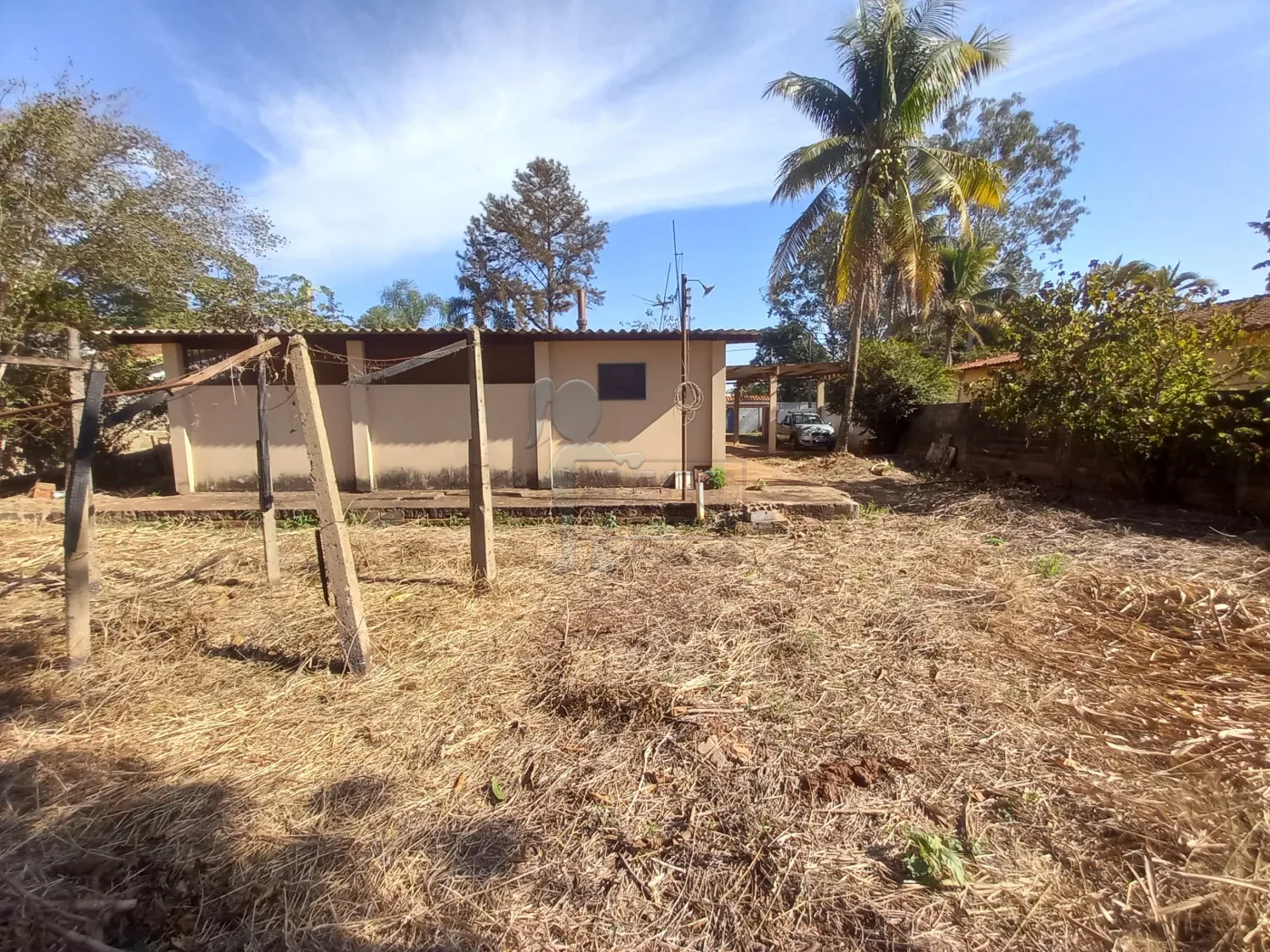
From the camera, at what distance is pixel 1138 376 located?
7352 millimetres

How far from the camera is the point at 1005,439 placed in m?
10.2

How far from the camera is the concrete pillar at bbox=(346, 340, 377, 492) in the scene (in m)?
8.90

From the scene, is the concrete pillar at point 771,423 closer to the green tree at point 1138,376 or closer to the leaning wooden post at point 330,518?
the green tree at point 1138,376

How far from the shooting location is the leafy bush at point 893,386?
599 inches

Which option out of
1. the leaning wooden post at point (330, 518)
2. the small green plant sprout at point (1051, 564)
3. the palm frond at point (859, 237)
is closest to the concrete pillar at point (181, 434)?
the leaning wooden post at point (330, 518)

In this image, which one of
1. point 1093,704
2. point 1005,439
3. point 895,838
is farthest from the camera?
point 1005,439

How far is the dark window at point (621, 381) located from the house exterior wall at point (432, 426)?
0.10 metres

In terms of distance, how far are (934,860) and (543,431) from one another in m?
7.85

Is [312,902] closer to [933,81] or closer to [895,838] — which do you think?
[895,838]

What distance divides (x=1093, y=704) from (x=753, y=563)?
3.11 metres

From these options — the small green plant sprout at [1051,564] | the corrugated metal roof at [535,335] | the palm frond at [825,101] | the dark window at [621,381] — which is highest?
the palm frond at [825,101]

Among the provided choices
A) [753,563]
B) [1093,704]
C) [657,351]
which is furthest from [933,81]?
[1093,704]

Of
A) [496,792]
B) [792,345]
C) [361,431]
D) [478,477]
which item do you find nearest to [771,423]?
[361,431]

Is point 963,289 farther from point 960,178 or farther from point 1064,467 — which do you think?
point 1064,467
